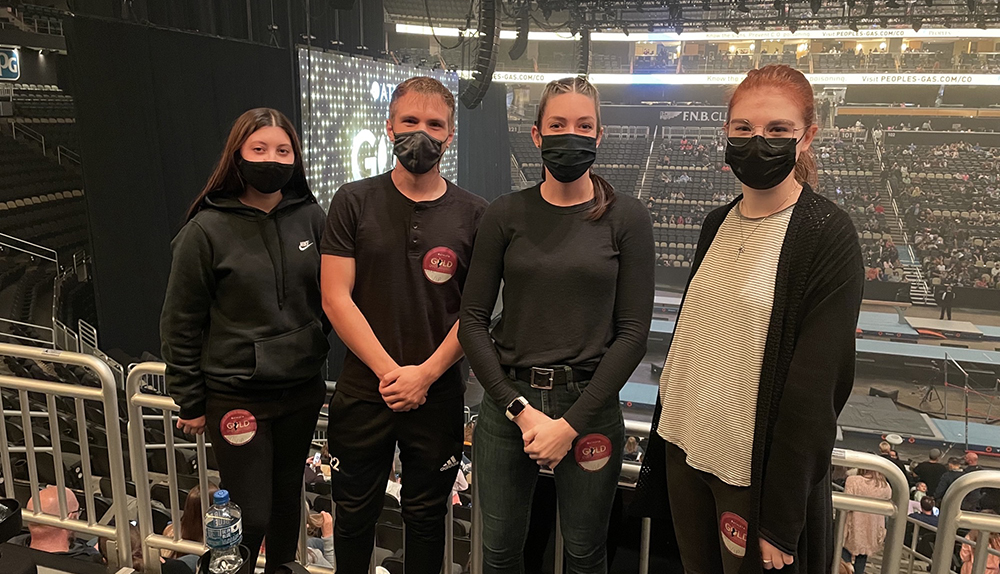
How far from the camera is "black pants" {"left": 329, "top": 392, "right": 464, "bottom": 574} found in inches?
62.7

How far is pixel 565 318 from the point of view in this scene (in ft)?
4.68

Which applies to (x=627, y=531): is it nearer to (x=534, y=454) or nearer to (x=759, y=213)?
(x=534, y=454)

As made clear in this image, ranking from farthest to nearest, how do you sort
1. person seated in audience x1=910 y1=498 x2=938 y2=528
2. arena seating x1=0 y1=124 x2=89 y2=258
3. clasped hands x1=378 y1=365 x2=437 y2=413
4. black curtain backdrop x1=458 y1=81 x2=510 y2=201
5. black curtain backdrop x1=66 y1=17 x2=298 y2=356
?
black curtain backdrop x1=458 y1=81 x2=510 y2=201, arena seating x1=0 y1=124 x2=89 y2=258, black curtain backdrop x1=66 y1=17 x2=298 y2=356, person seated in audience x1=910 y1=498 x2=938 y2=528, clasped hands x1=378 y1=365 x2=437 y2=413

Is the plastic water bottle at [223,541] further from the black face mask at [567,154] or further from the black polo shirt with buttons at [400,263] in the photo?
the black face mask at [567,154]

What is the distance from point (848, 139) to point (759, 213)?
1229 cm

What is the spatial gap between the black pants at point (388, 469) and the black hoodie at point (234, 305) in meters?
0.21

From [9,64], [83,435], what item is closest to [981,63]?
[83,435]

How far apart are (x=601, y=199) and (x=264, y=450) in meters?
1.05

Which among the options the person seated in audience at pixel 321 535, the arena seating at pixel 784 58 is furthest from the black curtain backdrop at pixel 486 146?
the person seated in audience at pixel 321 535

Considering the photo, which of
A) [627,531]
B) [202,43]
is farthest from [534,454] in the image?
[202,43]

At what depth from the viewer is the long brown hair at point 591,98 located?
4.67 feet

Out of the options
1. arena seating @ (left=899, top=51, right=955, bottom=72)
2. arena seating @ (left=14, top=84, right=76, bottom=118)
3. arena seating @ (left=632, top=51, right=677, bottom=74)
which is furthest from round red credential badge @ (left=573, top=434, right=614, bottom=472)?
arena seating @ (left=899, top=51, right=955, bottom=72)

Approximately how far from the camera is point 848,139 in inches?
462

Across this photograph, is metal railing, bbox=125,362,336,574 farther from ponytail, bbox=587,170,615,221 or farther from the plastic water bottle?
ponytail, bbox=587,170,615,221
